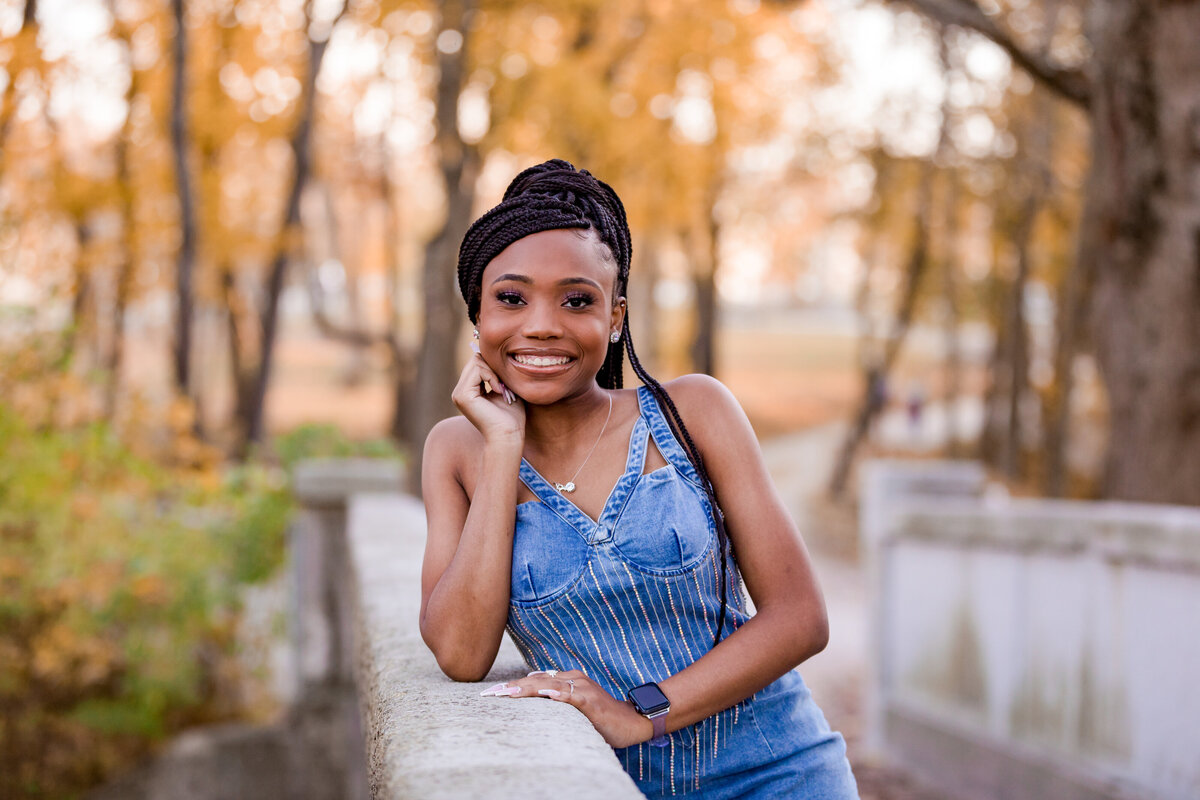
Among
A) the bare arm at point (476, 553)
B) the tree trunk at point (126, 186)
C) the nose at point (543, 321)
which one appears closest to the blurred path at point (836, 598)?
the bare arm at point (476, 553)

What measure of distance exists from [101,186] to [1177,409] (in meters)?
13.4

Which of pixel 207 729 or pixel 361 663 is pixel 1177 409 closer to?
pixel 361 663

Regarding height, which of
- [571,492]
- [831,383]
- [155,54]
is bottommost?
[831,383]

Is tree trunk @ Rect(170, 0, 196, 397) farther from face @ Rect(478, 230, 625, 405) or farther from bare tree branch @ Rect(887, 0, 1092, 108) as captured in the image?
face @ Rect(478, 230, 625, 405)

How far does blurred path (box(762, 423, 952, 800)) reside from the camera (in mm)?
7895

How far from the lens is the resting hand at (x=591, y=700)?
213cm

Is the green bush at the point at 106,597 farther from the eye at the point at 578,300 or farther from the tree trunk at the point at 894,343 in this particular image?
the tree trunk at the point at 894,343

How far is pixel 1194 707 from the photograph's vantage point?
4746 mm

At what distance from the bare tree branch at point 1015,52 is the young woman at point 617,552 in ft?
19.8

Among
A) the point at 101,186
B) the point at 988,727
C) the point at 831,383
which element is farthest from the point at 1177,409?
the point at 831,383

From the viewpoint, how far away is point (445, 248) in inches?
471

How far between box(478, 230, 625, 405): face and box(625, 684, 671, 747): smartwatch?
600 millimetres

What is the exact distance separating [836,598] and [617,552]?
14.7 meters

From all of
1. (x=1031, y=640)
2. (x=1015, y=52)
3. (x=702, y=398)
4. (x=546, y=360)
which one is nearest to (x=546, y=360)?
(x=546, y=360)
